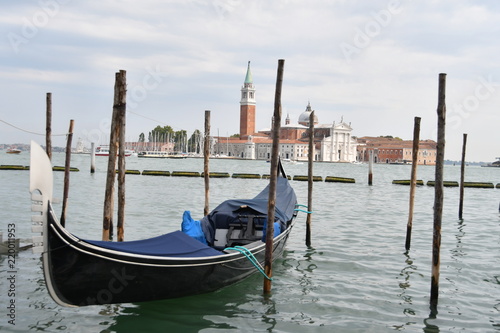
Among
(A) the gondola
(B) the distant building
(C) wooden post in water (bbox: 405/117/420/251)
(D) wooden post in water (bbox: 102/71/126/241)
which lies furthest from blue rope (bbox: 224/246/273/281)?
(B) the distant building

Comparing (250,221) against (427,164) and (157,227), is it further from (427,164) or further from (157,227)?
(427,164)

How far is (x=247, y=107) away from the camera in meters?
99.4

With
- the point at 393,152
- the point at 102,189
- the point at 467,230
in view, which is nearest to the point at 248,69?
the point at 393,152

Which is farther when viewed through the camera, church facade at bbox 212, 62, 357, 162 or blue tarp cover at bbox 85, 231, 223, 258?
church facade at bbox 212, 62, 357, 162

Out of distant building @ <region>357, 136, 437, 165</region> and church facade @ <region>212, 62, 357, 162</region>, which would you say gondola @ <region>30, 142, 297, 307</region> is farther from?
distant building @ <region>357, 136, 437, 165</region>

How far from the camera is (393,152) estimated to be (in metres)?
101

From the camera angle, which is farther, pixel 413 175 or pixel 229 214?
pixel 413 175

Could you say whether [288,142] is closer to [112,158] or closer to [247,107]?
[247,107]

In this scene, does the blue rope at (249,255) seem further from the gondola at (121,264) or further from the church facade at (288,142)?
the church facade at (288,142)

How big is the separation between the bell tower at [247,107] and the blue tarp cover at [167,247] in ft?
308

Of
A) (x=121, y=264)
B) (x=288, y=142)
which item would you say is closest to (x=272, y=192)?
(x=121, y=264)

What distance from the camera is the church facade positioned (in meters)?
95.2

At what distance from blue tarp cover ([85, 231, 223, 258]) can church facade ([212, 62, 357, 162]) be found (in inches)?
3431

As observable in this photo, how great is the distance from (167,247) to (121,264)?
586mm
